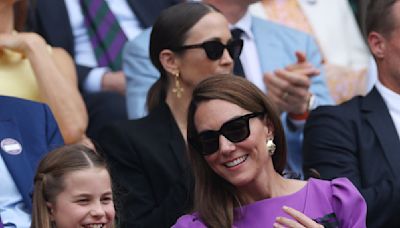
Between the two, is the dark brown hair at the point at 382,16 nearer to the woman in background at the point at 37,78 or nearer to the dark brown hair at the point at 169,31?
the dark brown hair at the point at 169,31

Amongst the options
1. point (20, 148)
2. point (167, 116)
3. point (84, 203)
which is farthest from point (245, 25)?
point (84, 203)

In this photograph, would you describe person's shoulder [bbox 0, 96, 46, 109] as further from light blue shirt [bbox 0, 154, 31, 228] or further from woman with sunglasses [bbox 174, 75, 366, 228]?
woman with sunglasses [bbox 174, 75, 366, 228]

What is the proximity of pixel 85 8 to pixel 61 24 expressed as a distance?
0.72ft

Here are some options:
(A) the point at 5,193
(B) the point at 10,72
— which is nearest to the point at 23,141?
(A) the point at 5,193

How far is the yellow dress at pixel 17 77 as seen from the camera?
19.5ft

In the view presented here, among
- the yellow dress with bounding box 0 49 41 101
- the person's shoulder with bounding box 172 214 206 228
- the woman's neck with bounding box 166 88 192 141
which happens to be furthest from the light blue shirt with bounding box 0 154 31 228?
the woman's neck with bounding box 166 88 192 141

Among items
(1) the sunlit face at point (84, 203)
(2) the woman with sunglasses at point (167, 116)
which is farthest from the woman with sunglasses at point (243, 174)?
(2) the woman with sunglasses at point (167, 116)

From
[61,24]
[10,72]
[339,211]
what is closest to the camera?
[339,211]

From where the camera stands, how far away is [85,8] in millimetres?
7152

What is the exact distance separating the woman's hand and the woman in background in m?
1.63

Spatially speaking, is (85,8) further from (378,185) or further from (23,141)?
(378,185)

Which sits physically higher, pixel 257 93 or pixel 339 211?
pixel 257 93

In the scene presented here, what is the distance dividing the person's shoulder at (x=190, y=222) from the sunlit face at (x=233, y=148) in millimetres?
206

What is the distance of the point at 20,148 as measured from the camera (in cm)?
525
